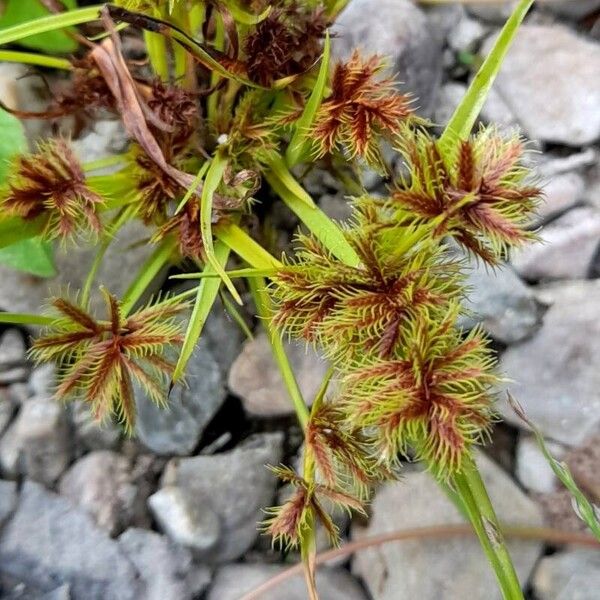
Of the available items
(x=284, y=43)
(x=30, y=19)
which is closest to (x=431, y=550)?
(x=284, y=43)

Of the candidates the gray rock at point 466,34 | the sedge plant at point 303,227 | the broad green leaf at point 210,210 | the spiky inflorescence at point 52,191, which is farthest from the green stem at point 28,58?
the gray rock at point 466,34

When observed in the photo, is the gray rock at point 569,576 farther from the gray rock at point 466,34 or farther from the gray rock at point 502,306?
the gray rock at point 466,34

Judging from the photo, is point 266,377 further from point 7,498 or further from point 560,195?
point 560,195

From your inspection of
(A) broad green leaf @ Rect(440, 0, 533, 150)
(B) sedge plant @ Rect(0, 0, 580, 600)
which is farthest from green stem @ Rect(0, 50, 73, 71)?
(A) broad green leaf @ Rect(440, 0, 533, 150)

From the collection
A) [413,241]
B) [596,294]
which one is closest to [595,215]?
[596,294]

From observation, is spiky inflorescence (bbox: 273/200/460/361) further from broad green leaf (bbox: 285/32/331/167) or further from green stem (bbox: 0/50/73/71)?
green stem (bbox: 0/50/73/71)

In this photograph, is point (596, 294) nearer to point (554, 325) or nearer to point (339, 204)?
point (554, 325)
